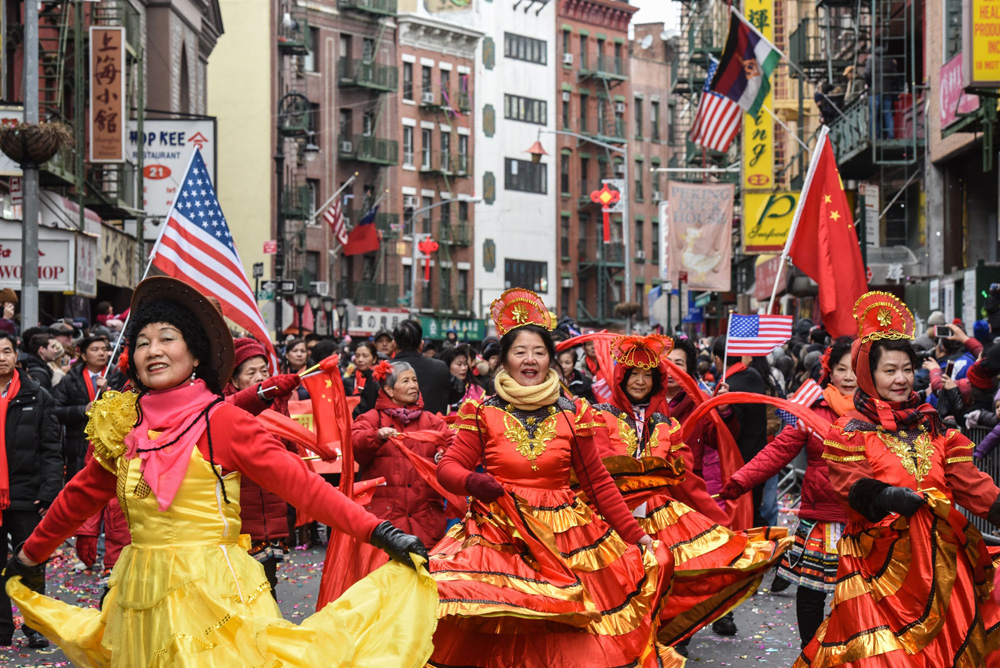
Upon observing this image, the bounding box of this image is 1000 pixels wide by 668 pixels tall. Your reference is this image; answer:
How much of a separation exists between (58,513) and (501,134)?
67585mm

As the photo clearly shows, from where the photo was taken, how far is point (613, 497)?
6867mm

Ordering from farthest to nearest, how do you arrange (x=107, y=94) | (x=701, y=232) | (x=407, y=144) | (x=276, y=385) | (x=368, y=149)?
1. (x=407, y=144)
2. (x=368, y=149)
3. (x=701, y=232)
4. (x=107, y=94)
5. (x=276, y=385)

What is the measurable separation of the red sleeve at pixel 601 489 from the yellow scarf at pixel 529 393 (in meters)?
0.24

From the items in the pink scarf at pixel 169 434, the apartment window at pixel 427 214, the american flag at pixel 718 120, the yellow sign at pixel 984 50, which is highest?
the apartment window at pixel 427 214

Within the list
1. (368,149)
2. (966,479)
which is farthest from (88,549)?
(368,149)

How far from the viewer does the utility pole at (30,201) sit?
14.8 metres

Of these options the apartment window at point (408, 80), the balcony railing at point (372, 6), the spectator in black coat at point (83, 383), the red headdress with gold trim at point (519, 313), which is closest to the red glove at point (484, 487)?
the red headdress with gold trim at point (519, 313)

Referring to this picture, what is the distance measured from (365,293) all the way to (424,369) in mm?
49106

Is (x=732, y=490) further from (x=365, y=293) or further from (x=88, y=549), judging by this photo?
(x=365, y=293)

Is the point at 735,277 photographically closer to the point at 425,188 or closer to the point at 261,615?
the point at 425,188

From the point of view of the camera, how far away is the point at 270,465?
4750mm

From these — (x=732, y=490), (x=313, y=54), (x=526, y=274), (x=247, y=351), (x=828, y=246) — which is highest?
(x=313, y=54)

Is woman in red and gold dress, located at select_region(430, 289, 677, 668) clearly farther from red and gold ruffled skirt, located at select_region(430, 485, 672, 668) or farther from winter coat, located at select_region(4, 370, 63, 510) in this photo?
winter coat, located at select_region(4, 370, 63, 510)

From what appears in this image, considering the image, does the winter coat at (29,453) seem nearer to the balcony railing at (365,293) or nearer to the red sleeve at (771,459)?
the red sleeve at (771,459)
